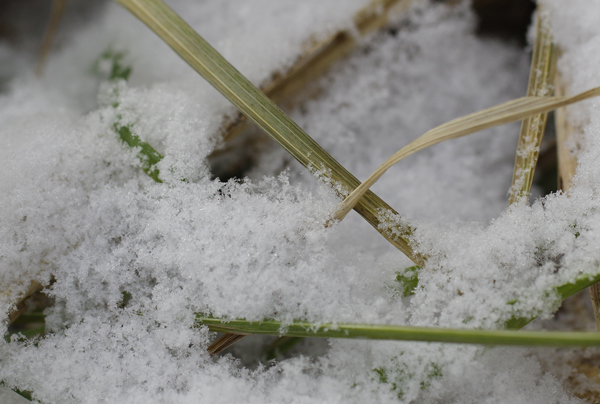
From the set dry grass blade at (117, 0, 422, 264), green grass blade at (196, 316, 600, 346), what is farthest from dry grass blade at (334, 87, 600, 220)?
green grass blade at (196, 316, 600, 346)

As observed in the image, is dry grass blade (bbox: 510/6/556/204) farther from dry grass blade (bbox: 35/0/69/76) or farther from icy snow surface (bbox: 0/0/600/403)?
dry grass blade (bbox: 35/0/69/76)

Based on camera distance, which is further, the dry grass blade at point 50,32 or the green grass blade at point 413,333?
the dry grass blade at point 50,32

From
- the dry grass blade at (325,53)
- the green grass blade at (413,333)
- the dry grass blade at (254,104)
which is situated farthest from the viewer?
the dry grass blade at (325,53)

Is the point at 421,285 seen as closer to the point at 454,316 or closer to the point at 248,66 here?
the point at 454,316

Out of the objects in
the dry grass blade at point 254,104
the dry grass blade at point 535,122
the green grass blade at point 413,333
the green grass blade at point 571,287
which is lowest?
the green grass blade at point 413,333

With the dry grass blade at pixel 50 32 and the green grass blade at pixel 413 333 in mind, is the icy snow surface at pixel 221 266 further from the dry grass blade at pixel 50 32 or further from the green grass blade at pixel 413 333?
the dry grass blade at pixel 50 32

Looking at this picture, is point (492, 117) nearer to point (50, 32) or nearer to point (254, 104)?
point (254, 104)

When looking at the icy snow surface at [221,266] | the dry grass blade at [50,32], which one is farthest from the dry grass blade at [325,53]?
the dry grass blade at [50,32]

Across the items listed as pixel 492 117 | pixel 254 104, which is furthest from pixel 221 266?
pixel 492 117
